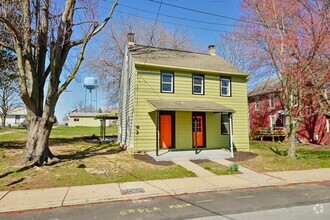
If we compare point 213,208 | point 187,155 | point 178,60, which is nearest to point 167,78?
point 178,60

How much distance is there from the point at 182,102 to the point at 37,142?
780 cm

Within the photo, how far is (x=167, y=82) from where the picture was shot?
1445cm

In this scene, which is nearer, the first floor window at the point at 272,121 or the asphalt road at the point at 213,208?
the asphalt road at the point at 213,208

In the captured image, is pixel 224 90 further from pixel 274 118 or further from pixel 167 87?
A: pixel 274 118

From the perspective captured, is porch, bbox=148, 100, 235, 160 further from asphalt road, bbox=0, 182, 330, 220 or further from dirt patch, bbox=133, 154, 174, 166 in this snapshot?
asphalt road, bbox=0, 182, 330, 220

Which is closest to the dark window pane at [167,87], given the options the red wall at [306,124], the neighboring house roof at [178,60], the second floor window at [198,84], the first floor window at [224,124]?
the neighboring house roof at [178,60]

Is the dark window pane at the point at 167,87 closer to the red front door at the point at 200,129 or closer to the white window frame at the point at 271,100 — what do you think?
the red front door at the point at 200,129

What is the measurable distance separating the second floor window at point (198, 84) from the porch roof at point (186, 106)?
82 cm

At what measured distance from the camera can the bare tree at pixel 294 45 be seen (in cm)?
1180

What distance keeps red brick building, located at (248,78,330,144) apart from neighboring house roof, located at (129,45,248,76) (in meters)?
5.19

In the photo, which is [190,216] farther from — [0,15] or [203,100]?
[203,100]

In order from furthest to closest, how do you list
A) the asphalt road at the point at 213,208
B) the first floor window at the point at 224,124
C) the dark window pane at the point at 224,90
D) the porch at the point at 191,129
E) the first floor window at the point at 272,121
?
the first floor window at the point at 272,121 < the dark window pane at the point at 224,90 < the first floor window at the point at 224,124 < the porch at the point at 191,129 < the asphalt road at the point at 213,208

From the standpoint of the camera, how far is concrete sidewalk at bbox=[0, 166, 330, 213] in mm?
5992

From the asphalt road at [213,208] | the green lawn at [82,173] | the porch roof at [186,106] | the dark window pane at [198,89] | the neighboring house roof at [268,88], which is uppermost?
the neighboring house roof at [268,88]
